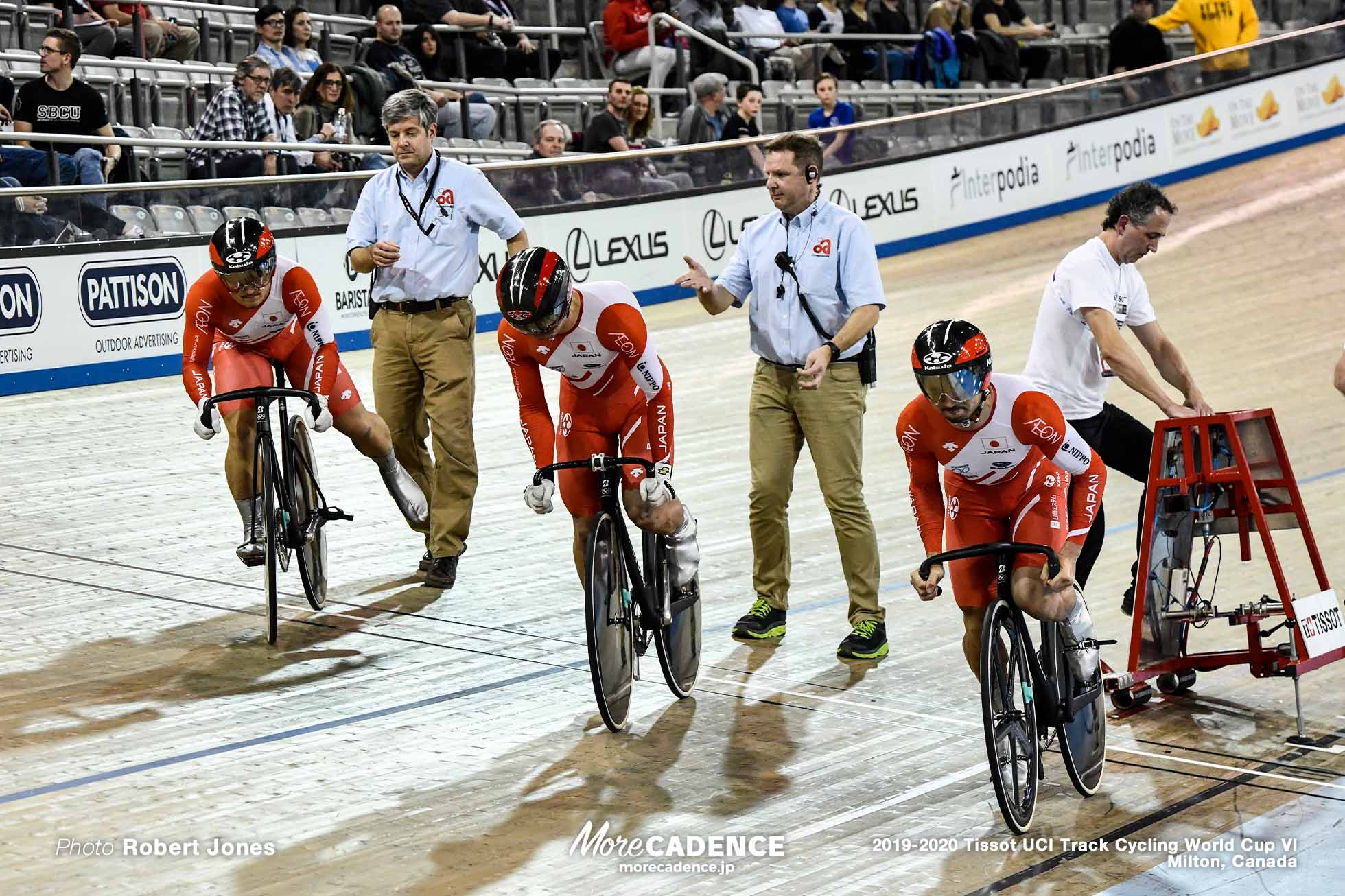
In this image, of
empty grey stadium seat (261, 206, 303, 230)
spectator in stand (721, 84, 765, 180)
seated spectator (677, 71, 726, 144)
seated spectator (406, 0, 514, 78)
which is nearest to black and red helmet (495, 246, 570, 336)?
empty grey stadium seat (261, 206, 303, 230)

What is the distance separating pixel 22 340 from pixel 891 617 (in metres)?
6.45

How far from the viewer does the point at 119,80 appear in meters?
12.2

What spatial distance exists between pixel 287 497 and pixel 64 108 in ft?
19.7

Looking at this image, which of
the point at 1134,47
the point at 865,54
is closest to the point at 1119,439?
the point at 865,54

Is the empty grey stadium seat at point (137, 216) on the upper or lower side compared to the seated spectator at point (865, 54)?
lower

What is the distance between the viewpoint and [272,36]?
12.4 metres

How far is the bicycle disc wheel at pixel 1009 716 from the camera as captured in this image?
3.86 meters

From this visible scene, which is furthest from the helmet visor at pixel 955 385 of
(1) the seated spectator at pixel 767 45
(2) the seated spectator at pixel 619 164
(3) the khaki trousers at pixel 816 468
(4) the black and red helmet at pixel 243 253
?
(1) the seated spectator at pixel 767 45

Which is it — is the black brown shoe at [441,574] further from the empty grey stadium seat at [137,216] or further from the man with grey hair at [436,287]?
the empty grey stadium seat at [137,216]

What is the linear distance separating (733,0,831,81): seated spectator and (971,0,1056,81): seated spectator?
2.93 metres

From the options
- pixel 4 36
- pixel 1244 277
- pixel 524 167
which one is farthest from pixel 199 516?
pixel 1244 277

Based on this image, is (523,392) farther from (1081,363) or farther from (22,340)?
(22,340)

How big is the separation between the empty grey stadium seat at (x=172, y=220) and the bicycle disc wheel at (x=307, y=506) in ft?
16.3

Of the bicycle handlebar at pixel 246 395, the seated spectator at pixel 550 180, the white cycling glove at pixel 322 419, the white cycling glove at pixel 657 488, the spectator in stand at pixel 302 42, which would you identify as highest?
the spectator in stand at pixel 302 42
